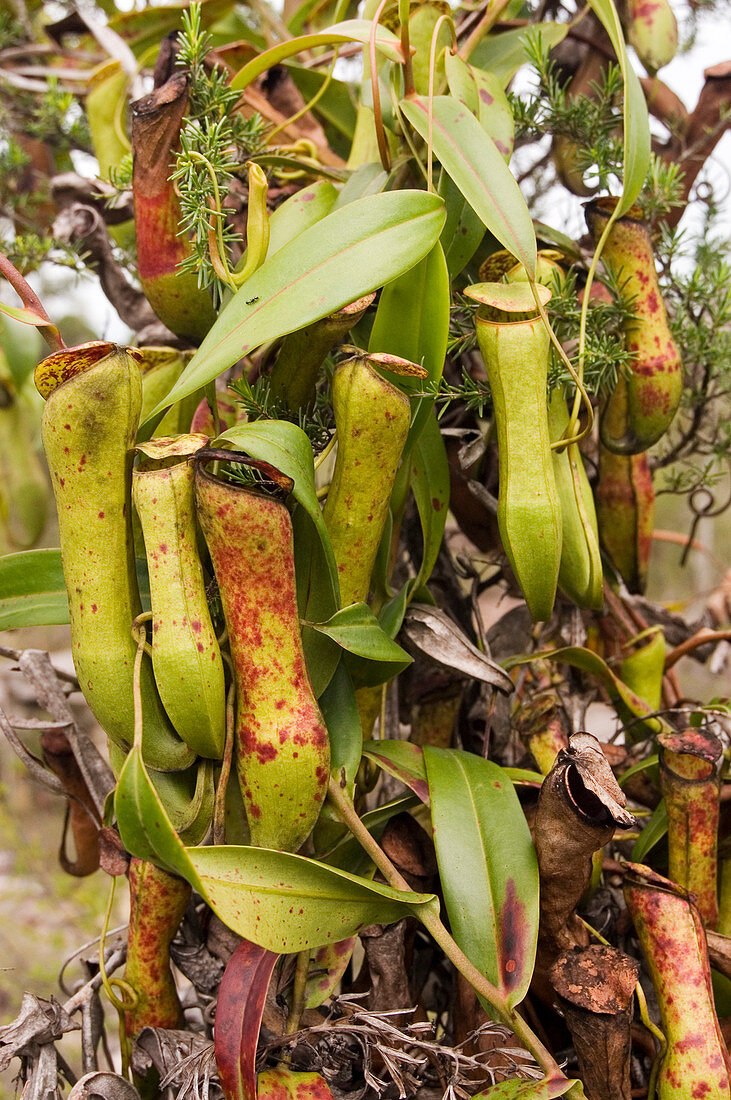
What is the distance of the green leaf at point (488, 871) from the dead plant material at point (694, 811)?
0.13 m

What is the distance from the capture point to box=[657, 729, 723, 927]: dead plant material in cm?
60

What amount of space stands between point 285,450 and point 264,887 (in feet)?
0.84

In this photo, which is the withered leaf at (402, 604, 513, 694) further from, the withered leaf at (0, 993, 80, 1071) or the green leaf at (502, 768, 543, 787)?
the withered leaf at (0, 993, 80, 1071)

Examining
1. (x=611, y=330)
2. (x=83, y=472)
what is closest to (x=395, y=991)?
(x=83, y=472)

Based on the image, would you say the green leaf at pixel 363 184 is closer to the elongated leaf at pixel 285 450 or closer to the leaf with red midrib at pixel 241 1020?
the elongated leaf at pixel 285 450

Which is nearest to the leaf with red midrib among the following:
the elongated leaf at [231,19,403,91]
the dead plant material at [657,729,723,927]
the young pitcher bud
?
the dead plant material at [657,729,723,927]

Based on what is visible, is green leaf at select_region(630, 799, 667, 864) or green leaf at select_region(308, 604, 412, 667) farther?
green leaf at select_region(630, 799, 667, 864)

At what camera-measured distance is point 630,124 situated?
56 centimetres

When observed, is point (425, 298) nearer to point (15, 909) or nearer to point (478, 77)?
point (478, 77)

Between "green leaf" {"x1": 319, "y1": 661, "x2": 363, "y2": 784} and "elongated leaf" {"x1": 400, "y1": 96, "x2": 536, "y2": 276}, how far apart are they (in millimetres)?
311

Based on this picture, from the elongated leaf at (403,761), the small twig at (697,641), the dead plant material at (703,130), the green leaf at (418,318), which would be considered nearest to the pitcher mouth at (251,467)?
the green leaf at (418,318)

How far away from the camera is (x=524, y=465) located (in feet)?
1.79

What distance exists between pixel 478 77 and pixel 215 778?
1.92 ft

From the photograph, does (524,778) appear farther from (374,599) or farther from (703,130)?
(703,130)
